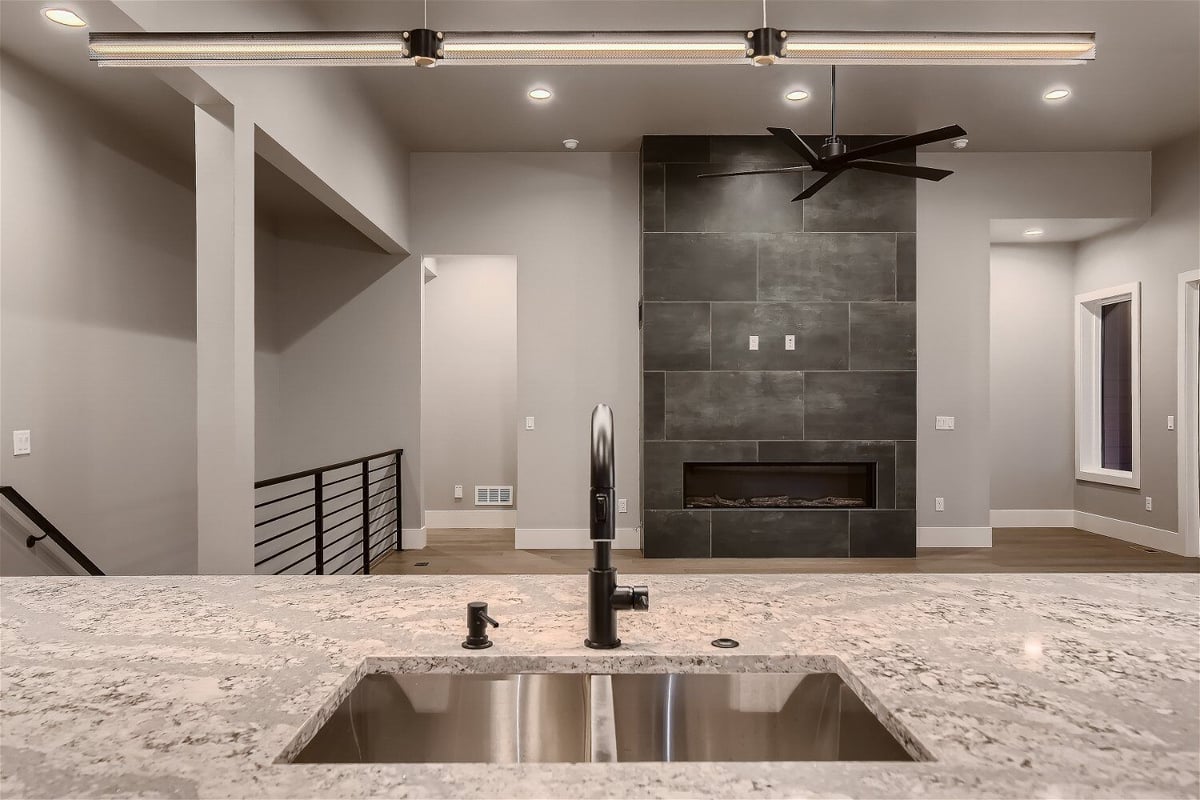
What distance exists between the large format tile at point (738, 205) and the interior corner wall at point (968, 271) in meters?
1.23

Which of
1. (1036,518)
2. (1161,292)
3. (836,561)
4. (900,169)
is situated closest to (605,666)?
(900,169)

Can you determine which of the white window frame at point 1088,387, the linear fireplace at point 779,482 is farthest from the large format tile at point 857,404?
the white window frame at point 1088,387

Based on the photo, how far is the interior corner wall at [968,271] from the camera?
5570mm

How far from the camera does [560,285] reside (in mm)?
5605

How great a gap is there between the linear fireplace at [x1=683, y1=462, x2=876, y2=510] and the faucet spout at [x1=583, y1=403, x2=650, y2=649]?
433 centimetres

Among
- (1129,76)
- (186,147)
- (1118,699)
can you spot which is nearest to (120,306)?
(186,147)

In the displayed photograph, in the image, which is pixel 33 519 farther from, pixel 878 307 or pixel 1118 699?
pixel 878 307

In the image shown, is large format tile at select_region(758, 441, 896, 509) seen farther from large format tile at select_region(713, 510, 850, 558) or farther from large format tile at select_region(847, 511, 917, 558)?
large format tile at select_region(713, 510, 850, 558)

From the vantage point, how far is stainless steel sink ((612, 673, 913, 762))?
39.2 inches

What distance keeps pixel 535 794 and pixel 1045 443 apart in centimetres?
727

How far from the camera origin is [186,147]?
4422 millimetres

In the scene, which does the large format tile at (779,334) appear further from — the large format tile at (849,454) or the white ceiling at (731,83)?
the white ceiling at (731,83)

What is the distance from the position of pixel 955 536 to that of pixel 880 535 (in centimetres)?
85

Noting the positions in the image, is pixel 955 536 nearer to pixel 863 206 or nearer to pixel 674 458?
pixel 674 458
